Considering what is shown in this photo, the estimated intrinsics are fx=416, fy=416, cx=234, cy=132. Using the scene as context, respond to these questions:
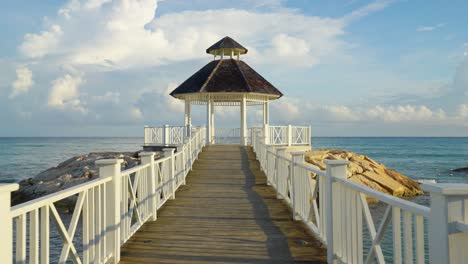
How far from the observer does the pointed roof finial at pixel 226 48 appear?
24609 mm

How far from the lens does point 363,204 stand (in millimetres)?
3824

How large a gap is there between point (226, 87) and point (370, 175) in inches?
345

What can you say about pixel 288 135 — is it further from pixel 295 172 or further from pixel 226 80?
pixel 295 172

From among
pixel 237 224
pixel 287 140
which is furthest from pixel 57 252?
pixel 287 140

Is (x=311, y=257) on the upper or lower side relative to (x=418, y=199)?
upper

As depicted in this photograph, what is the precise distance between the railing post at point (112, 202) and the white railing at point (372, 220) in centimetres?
252

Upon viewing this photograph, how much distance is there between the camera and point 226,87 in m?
22.6

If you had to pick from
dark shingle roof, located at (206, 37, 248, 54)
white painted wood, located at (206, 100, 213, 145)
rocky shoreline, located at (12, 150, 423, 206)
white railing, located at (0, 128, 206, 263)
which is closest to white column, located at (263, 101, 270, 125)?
white painted wood, located at (206, 100, 213, 145)

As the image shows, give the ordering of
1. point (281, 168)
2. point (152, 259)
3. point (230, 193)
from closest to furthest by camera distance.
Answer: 1. point (152, 259)
2. point (281, 168)
3. point (230, 193)

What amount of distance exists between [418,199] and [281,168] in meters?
14.1

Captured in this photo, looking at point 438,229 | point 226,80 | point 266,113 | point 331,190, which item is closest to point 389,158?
point 266,113

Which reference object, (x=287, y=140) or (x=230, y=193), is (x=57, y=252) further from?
(x=287, y=140)

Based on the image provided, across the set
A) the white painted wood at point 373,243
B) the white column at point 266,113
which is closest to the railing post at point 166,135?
the white column at point 266,113

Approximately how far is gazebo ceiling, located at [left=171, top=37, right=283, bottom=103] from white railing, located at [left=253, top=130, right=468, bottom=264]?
15120mm
